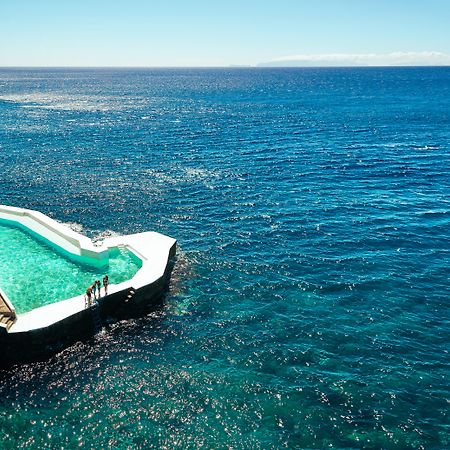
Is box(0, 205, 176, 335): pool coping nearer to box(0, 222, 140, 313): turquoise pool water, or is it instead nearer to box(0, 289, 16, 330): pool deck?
box(0, 289, 16, 330): pool deck

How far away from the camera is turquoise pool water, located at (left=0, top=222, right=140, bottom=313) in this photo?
1277 inches

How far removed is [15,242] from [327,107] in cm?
12007

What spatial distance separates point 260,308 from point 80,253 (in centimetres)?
1669

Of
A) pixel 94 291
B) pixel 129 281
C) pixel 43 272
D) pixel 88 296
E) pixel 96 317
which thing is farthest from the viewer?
pixel 43 272

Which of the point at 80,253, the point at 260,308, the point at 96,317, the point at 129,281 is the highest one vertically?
the point at 80,253

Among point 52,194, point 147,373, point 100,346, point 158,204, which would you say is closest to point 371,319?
point 147,373

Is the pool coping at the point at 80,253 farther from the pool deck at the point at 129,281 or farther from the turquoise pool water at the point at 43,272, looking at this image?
the turquoise pool water at the point at 43,272

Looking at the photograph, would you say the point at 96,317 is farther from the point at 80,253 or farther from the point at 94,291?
the point at 80,253

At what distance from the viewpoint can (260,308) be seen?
3394 centimetres

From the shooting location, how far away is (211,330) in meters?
31.5

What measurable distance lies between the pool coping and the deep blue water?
254 cm

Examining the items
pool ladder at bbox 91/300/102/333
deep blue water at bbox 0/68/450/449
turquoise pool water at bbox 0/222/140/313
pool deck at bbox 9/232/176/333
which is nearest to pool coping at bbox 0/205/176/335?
pool deck at bbox 9/232/176/333

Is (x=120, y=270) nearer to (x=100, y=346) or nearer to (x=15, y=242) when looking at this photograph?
(x=100, y=346)

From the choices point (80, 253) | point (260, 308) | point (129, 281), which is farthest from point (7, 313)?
point (260, 308)
